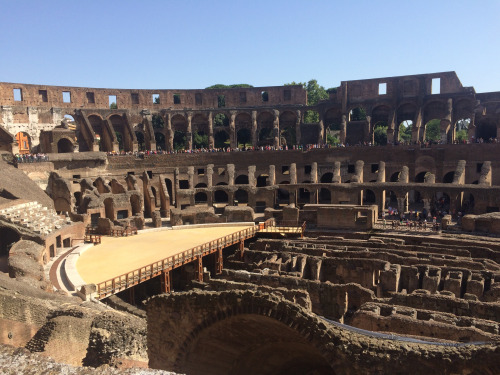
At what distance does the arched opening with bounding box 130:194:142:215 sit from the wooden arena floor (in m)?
4.80

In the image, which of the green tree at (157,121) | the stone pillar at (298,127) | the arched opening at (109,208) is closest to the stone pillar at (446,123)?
the stone pillar at (298,127)

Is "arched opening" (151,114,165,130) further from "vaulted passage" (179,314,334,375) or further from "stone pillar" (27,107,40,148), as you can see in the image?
"vaulted passage" (179,314,334,375)

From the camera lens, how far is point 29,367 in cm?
495

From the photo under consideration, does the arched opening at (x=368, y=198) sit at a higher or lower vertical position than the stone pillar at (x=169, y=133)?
lower

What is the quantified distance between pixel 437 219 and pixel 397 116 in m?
14.7

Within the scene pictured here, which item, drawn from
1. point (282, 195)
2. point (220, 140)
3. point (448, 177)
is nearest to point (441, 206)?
point (448, 177)

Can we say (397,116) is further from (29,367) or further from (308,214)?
(29,367)

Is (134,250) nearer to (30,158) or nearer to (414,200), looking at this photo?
(30,158)

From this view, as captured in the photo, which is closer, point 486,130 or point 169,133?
point 486,130

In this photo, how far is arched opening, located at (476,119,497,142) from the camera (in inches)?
1331

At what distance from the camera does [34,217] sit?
21.9 meters

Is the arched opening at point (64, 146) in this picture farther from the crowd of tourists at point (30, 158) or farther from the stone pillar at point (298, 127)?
the stone pillar at point (298, 127)

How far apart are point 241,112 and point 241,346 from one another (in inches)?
1349

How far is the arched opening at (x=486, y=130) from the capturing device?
33812 millimetres
